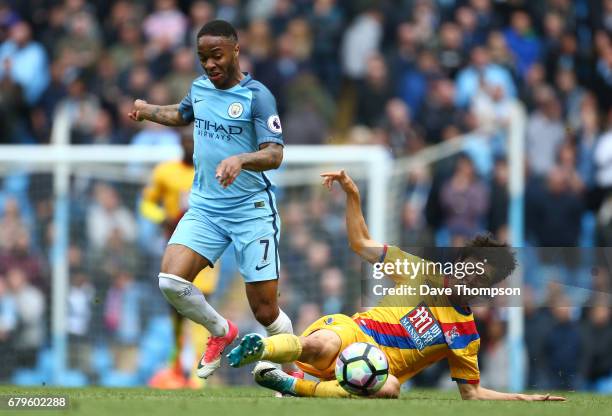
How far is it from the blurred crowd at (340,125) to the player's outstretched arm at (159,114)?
4.44m

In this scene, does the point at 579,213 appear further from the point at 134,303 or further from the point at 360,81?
the point at 134,303

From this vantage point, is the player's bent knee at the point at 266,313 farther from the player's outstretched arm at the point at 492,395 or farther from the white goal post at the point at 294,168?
the white goal post at the point at 294,168

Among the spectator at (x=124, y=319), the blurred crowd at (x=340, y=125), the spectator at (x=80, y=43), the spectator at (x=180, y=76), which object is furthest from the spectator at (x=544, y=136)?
the spectator at (x=80, y=43)

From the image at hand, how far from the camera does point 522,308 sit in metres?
14.2

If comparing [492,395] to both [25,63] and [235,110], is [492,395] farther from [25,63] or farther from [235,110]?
[25,63]

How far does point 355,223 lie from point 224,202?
90 cm

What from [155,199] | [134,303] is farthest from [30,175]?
[155,199]

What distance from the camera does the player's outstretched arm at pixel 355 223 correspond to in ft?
30.6

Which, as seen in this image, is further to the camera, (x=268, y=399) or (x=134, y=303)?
(x=134, y=303)

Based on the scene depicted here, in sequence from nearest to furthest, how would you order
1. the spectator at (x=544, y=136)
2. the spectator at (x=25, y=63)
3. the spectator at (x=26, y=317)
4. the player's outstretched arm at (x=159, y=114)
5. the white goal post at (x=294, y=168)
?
the player's outstretched arm at (x=159, y=114) < the white goal post at (x=294, y=168) < the spectator at (x=26, y=317) < the spectator at (x=544, y=136) < the spectator at (x=25, y=63)

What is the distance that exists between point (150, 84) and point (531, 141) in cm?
451

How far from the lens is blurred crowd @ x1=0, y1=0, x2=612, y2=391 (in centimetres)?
1418

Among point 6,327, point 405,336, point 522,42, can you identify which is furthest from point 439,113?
point 405,336

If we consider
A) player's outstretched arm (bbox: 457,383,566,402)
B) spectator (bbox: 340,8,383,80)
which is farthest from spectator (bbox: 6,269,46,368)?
player's outstretched arm (bbox: 457,383,566,402)
